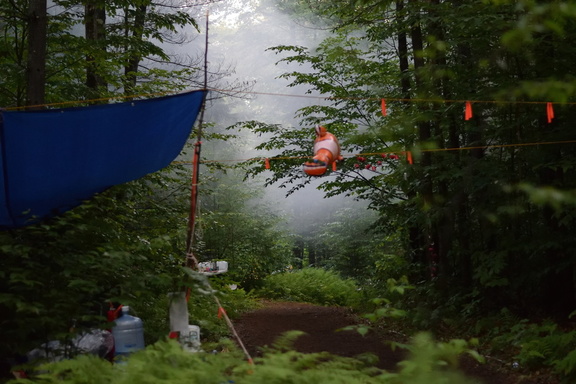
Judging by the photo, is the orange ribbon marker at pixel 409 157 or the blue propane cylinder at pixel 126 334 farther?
the orange ribbon marker at pixel 409 157

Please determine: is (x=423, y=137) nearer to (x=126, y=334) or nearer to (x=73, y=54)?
(x=73, y=54)

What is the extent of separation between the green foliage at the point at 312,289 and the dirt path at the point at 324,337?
3.36 m

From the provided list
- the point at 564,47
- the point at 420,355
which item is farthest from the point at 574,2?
the point at 564,47

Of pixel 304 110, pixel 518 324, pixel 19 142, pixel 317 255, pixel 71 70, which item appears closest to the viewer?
pixel 19 142

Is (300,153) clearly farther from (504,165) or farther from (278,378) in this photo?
(278,378)

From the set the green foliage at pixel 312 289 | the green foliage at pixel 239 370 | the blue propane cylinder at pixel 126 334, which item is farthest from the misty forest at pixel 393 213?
the green foliage at pixel 312 289

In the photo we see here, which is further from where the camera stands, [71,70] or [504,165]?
[71,70]

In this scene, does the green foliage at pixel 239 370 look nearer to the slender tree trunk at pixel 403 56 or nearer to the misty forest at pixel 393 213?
the misty forest at pixel 393 213

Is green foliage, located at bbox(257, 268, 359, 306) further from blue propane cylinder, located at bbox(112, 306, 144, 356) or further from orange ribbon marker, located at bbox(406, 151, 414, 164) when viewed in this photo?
blue propane cylinder, located at bbox(112, 306, 144, 356)

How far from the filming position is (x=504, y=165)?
7.57 meters

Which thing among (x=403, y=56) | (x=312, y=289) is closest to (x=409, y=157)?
(x=403, y=56)

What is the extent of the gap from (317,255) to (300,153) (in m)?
18.7

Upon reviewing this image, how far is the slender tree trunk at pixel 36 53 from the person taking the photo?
5.65m

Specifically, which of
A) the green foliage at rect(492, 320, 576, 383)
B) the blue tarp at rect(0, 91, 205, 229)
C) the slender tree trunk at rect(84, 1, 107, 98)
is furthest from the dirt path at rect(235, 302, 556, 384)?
the slender tree trunk at rect(84, 1, 107, 98)
